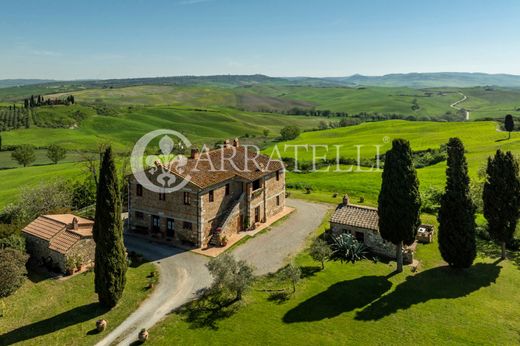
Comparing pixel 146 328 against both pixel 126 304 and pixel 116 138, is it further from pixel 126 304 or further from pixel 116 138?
pixel 116 138

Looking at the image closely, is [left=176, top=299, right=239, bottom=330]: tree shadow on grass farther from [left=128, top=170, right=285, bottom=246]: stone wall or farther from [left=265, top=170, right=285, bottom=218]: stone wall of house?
[left=265, top=170, right=285, bottom=218]: stone wall of house

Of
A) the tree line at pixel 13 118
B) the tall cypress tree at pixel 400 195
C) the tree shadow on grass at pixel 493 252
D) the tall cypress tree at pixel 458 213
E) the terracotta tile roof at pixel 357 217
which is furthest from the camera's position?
the tree line at pixel 13 118

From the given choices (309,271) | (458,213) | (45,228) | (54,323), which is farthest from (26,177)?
(458,213)

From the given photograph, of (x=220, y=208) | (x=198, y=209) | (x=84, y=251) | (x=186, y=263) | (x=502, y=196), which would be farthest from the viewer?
(x=220, y=208)

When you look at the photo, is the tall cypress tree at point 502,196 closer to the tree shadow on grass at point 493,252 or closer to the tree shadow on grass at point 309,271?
the tree shadow on grass at point 493,252

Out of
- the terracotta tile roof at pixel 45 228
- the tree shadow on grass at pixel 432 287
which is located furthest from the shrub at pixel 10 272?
the tree shadow on grass at pixel 432 287

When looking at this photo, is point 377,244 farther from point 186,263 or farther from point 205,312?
point 205,312

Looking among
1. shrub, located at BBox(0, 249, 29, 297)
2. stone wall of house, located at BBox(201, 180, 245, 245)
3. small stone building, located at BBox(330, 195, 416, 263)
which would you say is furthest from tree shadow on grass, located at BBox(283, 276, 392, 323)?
shrub, located at BBox(0, 249, 29, 297)
